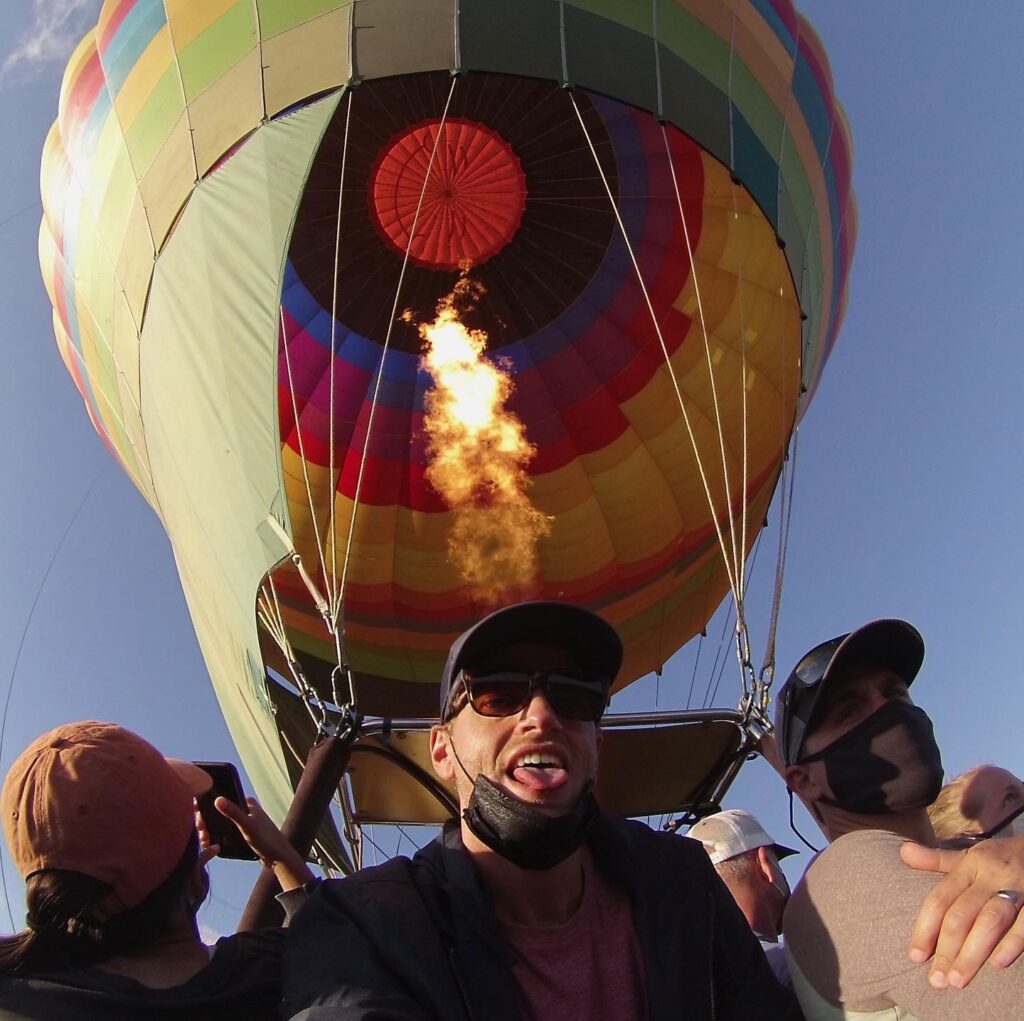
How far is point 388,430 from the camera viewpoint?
7.09 metres

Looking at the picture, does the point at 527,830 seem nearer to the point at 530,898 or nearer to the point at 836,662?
the point at 530,898

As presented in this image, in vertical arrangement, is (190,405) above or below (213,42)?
below

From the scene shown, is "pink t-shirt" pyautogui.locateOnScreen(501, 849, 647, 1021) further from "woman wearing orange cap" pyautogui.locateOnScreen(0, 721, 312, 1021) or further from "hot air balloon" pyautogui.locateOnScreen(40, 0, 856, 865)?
"hot air balloon" pyautogui.locateOnScreen(40, 0, 856, 865)

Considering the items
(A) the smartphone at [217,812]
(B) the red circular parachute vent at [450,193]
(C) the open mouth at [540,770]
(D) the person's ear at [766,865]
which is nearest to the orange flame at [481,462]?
(B) the red circular parachute vent at [450,193]

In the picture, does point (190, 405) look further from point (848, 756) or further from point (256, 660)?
point (848, 756)

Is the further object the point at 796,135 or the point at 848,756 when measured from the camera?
the point at 796,135

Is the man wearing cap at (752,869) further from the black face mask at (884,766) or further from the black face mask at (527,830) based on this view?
the black face mask at (527,830)

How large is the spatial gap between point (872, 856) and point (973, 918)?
Answer: 0.18m

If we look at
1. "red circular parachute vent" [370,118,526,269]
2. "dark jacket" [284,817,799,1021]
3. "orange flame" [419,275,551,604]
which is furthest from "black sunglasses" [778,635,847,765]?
"orange flame" [419,275,551,604]

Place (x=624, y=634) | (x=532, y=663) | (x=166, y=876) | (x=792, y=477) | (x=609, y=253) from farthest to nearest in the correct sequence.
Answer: (x=624, y=634)
(x=609, y=253)
(x=792, y=477)
(x=532, y=663)
(x=166, y=876)

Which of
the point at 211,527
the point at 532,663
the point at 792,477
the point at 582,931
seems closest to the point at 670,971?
the point at 582,931

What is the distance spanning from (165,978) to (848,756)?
119 centimetres

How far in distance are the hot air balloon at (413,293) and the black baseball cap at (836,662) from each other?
7.76 ft

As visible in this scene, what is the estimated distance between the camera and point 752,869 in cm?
260
